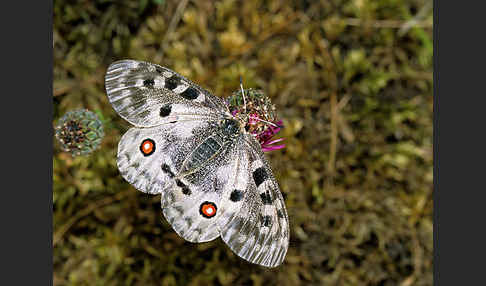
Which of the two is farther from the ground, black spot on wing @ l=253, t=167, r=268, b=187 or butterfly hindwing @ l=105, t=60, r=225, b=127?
butterfly hindwing @ l=105, t=60, r=225, b=127

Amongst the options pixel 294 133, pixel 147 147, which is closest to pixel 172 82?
A: pixel 147 147

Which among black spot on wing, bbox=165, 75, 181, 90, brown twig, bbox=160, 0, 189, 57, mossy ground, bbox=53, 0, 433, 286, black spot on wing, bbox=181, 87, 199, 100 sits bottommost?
mossy ground, bbox=53, 0, 433, 286

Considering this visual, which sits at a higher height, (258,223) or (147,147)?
(147,147)

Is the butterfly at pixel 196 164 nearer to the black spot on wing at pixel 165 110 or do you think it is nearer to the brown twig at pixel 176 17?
the black spot on wing at pixel 165 110

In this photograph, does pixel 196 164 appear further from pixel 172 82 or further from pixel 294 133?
pixel 294 133

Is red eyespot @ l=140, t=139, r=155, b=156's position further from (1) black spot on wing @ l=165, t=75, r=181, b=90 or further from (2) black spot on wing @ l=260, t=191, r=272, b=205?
(2) black spot on wing @ l=260, t=191, r=272, b=205

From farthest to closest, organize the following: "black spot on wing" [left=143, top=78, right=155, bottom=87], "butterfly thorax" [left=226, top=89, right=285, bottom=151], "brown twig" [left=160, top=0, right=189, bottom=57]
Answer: "brown twig" [left=160, top=0, right=189, bottom=57]
"butterfly thorax" [left=226, top=89, right=285, bottom=151]
"black spot on wing" [left=143, top=78, right=155, bottom=87]

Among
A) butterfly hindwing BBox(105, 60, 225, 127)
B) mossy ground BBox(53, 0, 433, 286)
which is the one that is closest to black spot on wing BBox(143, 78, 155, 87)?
butterfly hindwing BBox(105, 60, 225, 127)

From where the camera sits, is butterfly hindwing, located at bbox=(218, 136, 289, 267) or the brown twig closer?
butterfly hindwing, located at bbox=(218, 136, 289, 267)
